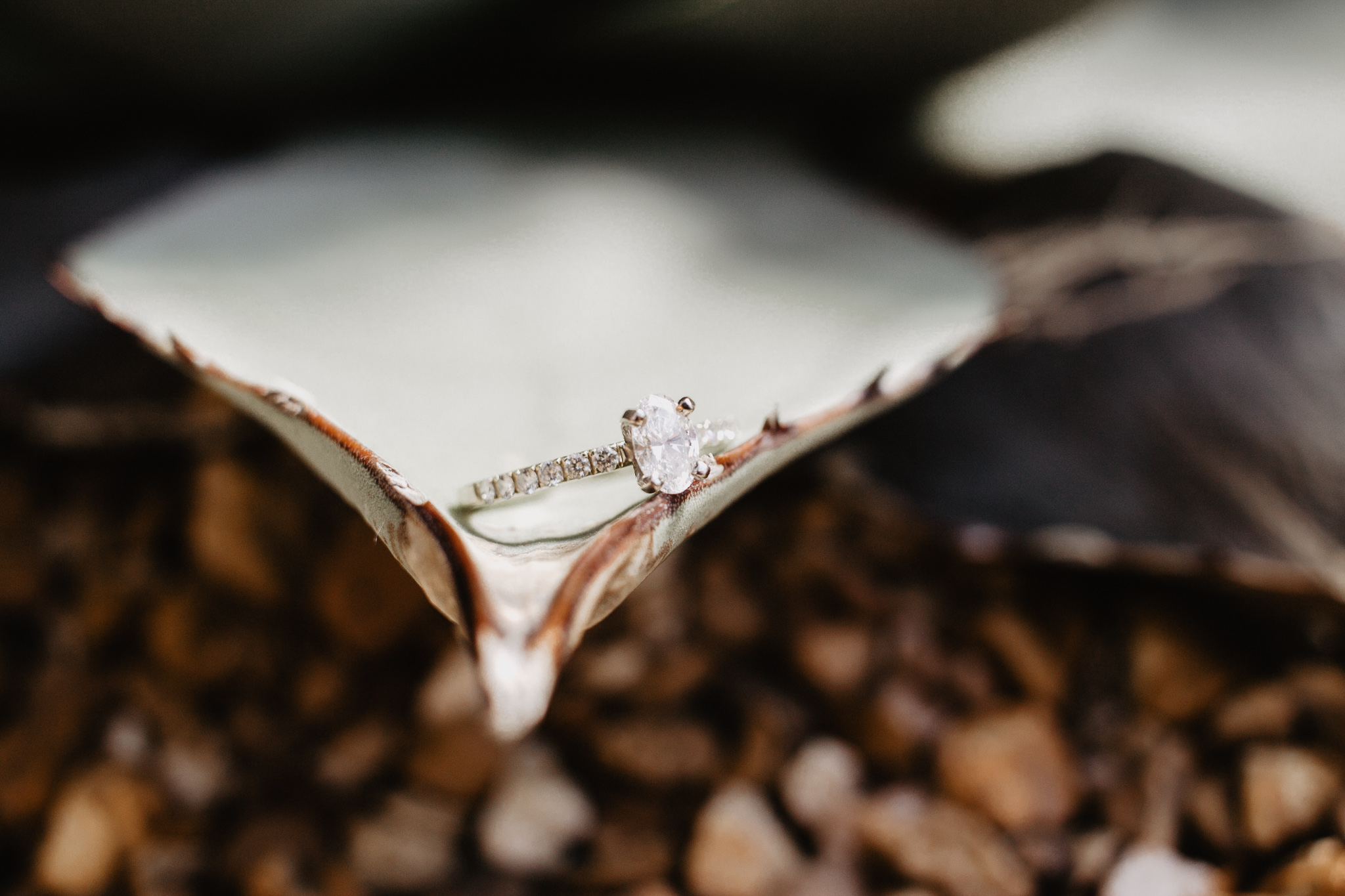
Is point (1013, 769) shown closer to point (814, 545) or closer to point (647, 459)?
point (814, 545)

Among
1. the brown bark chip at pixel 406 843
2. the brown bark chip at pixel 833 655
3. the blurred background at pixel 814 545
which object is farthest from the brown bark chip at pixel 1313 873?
the brown bark chip at pixel 406 843

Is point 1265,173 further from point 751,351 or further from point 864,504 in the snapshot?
point 751,351

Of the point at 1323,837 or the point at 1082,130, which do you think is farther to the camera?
the point at 1082,130

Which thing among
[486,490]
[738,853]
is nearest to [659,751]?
[738,853]

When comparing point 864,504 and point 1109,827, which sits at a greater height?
point 864,504

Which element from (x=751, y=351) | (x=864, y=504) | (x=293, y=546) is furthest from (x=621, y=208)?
(x=293, y=546)

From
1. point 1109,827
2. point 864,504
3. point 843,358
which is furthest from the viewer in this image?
point 864,504

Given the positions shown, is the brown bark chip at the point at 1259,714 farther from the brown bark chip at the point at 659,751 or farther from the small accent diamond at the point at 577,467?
the small accent diamond at the point at 577,467
